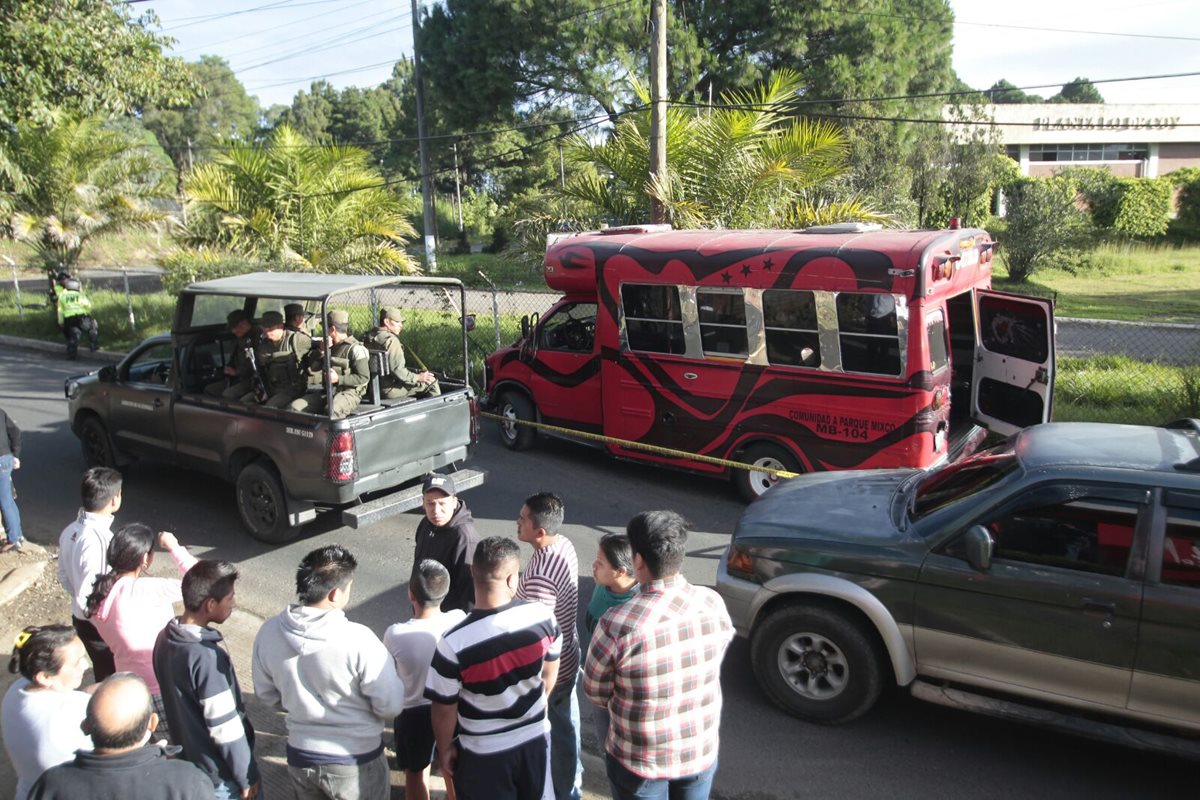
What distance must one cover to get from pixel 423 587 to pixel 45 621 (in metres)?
4.34

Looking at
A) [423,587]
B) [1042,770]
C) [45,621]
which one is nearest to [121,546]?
[423,587]

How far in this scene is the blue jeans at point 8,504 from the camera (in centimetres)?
718

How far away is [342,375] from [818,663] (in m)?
4.62

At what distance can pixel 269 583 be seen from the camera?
706 centimetres

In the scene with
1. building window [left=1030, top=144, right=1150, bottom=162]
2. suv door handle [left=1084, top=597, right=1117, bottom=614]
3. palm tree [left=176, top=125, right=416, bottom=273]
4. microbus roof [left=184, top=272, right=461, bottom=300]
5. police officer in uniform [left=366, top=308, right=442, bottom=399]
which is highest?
building window [left=1030, top=144, right=1150, bottom=162]

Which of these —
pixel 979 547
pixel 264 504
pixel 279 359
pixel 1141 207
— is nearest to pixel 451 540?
pixel 979 547

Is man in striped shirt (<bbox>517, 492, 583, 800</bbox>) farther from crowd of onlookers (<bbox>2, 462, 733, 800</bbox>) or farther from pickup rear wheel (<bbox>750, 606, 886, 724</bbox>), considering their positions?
pickup rear wheel (<bbox>750, 606, 886, 724</bbox>)

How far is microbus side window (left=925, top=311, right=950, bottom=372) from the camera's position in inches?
298

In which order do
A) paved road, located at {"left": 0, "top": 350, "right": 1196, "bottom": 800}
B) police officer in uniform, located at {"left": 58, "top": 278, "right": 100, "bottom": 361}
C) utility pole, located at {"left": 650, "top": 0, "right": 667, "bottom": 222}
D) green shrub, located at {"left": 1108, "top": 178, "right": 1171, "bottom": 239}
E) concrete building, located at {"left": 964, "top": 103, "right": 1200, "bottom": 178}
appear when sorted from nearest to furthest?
paved road, located at {"left": 0, "top": 350, "right": 1196, "bottom": 800} < utility pole, located at {"left": 650, "top": 0, "right": 667, "bottom": 222} < police officer in uniform, located at {"left": 58, "top": 278, "right": 100, "bottom": 361} < green shrub, located at {"left": 1108, "top": 178, "right": 1171, "bottom": 239} < concrete building, located at {"left": 964, "top": 103, "right": 1200, "bottom": 178}

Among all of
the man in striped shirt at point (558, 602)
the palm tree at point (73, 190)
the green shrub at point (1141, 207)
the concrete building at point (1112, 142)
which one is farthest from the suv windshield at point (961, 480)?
the concrete building at point (1112, 142)

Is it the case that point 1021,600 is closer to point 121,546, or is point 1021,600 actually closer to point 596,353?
point 121,546

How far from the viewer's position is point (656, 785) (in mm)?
3137

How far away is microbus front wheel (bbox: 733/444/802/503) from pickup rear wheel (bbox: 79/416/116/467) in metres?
6.49

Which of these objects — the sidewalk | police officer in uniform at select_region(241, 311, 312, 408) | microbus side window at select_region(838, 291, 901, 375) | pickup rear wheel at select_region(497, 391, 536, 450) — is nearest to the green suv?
the sidewalk
